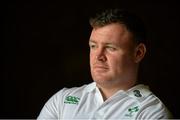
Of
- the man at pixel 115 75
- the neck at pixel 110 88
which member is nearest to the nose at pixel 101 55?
the man at pixel 115 75

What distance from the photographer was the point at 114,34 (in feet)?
5.39

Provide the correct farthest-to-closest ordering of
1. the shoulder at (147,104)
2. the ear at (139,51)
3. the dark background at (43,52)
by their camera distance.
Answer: the dark background at (43,52) < the ear at (139,51) < the shoulder at (147,104)

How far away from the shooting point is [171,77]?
2.93 metres

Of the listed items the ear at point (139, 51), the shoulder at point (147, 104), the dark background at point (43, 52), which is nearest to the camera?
the shoulder at point (147, 104)

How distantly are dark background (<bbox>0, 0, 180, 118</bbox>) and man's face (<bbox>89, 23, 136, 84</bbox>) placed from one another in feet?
4.25

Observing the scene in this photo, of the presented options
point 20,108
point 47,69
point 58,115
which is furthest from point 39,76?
point 58,115

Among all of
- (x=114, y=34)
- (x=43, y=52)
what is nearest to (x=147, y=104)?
(x=114, y=34)

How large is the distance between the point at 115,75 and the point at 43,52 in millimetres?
1410

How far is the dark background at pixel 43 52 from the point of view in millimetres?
2982

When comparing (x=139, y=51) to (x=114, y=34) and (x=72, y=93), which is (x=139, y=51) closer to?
(x=114, y=34)

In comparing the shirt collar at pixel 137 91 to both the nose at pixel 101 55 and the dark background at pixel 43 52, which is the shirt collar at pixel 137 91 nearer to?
the nose at pixel 101 55

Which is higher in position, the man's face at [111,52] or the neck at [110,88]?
the man's face at [111,52]

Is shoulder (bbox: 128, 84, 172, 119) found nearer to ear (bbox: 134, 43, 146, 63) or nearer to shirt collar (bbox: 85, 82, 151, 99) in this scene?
shirt collar (bbox: 85, 82, 151, 99)

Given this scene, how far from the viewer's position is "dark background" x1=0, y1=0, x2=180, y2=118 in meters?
2.98
